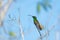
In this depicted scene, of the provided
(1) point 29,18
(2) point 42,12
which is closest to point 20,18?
(1) point 29,18

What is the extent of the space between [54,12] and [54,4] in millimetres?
82

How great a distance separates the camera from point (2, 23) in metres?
1.33

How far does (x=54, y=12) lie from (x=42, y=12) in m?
0.11

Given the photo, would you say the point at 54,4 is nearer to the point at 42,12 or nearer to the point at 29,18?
the point at 42,12

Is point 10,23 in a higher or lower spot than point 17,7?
lower

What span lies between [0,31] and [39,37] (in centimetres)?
35

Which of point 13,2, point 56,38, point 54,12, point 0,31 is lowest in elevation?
point 56,38

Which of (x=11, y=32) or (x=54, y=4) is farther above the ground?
(x=54, y=4)

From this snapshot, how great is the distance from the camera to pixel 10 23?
1.31 m

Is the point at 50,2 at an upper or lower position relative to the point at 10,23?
upper

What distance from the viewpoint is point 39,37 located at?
1.27 metres

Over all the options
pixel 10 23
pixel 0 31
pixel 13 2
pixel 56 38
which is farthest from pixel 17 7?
pixel 56 38

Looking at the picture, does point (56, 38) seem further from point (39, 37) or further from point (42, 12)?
point (42, 12)

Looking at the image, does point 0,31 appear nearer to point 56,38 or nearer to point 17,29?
point 17,29
